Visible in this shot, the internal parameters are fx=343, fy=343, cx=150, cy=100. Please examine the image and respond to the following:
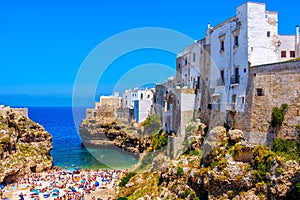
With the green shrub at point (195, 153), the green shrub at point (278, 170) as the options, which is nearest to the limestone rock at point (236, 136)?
the green shrub at point (195, 153)

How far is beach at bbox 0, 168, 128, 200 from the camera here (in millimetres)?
33094

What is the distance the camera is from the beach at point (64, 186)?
3309 cm

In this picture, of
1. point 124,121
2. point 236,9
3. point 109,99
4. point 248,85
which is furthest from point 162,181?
point 109,99

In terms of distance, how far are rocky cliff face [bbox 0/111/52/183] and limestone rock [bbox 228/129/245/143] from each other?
24.0 meters

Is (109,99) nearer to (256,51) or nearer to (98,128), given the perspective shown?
(98,128)

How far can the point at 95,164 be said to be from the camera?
51875 mm

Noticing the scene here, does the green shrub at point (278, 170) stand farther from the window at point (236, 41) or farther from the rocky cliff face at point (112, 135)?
the rocky cliff face at point (112, 135)

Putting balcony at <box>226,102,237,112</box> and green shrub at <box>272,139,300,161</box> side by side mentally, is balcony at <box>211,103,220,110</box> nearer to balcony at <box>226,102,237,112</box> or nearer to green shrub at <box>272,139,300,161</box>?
balcony at <box>226,102,237,112</box>

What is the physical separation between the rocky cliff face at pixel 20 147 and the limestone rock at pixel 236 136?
2402cm

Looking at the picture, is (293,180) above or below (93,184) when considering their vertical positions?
above

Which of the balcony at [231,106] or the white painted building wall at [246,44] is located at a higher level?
the white painted building wall at [246,44]

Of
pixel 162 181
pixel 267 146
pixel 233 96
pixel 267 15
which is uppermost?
pixel 267 15

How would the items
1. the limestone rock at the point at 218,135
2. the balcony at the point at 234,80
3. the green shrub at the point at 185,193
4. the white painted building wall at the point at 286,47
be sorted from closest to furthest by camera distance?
1. the green shrub at the point at 185,193
2. the white painted building wall at the point at 286,47
3. the limestone rock at the point at 218,135
4. the balcony at the point at 234,80

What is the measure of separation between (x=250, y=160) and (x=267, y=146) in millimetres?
1487
